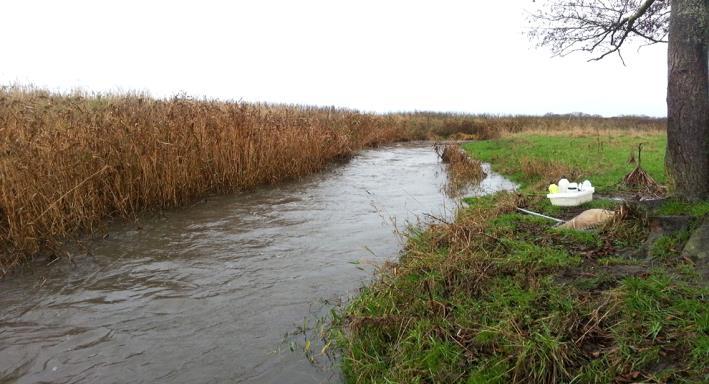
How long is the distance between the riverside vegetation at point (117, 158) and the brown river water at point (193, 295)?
426 mm

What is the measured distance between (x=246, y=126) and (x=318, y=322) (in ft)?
24.0

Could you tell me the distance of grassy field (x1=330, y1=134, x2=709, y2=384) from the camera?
2811 mm

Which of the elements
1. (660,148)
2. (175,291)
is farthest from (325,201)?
(660,148)

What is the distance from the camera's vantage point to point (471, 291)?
394cm

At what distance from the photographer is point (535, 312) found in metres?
3.41

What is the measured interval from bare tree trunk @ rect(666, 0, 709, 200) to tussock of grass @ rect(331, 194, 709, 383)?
1440mm

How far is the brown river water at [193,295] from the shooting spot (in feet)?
11.5

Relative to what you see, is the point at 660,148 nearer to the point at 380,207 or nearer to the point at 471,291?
the point at 380,207

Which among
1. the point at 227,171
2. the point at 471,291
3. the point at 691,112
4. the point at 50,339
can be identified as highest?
the point at 691,112

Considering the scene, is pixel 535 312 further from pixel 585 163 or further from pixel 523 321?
pixel 585 163

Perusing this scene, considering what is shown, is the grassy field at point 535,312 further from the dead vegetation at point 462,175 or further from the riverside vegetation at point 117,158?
the dead vegetation at point 462,175

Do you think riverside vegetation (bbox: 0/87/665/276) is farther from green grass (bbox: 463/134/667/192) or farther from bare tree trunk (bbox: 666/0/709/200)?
bare tree trunk (bbox: 666/0/709/200)

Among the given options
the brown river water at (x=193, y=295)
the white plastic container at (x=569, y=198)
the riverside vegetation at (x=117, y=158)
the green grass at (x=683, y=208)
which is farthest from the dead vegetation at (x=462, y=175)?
the green grass at (x=683, y=208)

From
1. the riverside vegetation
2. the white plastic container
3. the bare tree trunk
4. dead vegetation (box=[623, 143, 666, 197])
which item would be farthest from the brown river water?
the bare tree trunk
